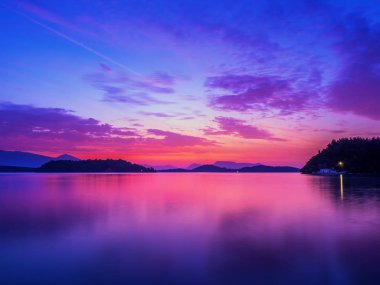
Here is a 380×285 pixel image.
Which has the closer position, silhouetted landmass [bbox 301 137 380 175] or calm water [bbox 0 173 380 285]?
calm water [bbox 0 173 380 285]

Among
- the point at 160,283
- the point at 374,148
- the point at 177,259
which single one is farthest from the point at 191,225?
the point at 374,148

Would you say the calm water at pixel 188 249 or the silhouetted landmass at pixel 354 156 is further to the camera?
the silhouetted landmass at pixel 354 156

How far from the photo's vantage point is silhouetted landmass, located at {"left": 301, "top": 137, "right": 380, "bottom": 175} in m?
140

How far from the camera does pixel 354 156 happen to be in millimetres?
149375

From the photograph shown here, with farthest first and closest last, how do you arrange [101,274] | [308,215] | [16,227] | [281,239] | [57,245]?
1. [308,215]
2. [16,227]
3. [281,239]
4. [57,245]
5. [101,274]

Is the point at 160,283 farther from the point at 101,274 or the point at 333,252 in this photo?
the point at 333,252

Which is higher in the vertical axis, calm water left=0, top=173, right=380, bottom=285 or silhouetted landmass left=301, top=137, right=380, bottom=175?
silhouetted landmass left=301, top=137, right=380, bottom=175

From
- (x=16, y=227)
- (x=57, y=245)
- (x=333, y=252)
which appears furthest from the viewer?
(x=16, y=227)

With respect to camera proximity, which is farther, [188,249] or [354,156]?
[354,156]

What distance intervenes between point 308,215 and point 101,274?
20871mm

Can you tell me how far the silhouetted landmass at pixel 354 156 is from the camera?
458ft

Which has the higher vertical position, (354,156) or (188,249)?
(354,156)

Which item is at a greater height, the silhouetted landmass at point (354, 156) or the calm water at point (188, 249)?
the silhouetted landmass at point (354, 156)

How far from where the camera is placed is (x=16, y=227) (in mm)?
20656
